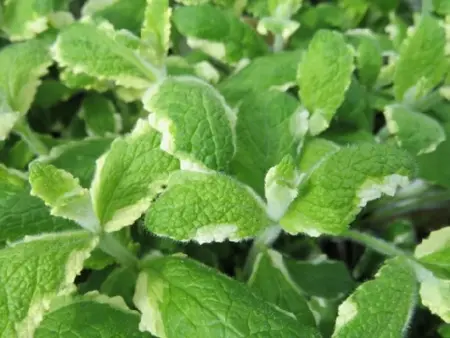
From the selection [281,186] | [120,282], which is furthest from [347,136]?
[120,282]

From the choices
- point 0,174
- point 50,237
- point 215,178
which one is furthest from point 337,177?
point 0,174

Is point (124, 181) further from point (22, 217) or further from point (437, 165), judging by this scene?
point (437, 165)

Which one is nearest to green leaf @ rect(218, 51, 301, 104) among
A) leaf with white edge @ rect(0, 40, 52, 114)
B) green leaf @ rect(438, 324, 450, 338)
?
leaf with white edge @ rect(0, 40, 52, 114)

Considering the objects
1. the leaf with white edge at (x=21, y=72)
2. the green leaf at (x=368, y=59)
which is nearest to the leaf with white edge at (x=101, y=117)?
the leaf with white edge at (x=21, y=72)

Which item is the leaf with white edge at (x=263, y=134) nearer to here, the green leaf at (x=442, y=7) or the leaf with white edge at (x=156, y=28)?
the leaf with white edge at (x=156, y=28)

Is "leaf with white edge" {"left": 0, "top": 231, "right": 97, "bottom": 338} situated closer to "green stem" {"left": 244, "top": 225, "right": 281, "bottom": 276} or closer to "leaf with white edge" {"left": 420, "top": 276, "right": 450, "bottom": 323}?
"green stem" {"left": 244, "top": 225, "right": 281, "bottom": 276}

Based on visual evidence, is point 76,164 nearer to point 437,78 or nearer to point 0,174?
point 0,174
